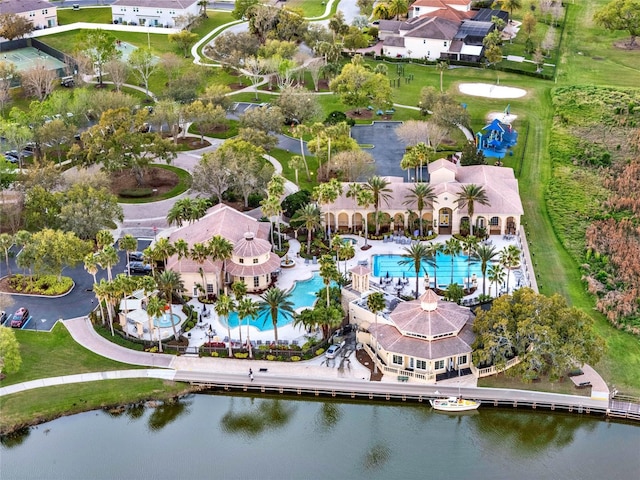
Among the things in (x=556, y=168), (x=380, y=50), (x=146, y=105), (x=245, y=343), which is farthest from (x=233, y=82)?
(x=245, y=343)

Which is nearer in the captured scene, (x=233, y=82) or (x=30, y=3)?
(x=233, y=82)

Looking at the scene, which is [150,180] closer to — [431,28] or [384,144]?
[384,144]

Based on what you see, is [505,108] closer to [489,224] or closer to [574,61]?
[574,61]

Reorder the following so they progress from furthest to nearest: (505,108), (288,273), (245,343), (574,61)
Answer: (574,61) → (505,108) → (288,273) → (245,343)

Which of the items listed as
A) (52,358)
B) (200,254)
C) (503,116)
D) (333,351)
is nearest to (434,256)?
(333,351)

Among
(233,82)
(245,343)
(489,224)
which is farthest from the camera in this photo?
(233,82)

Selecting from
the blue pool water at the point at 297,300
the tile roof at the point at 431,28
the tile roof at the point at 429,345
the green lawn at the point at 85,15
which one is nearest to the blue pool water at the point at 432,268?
the blue pool water at the point at 297,300
